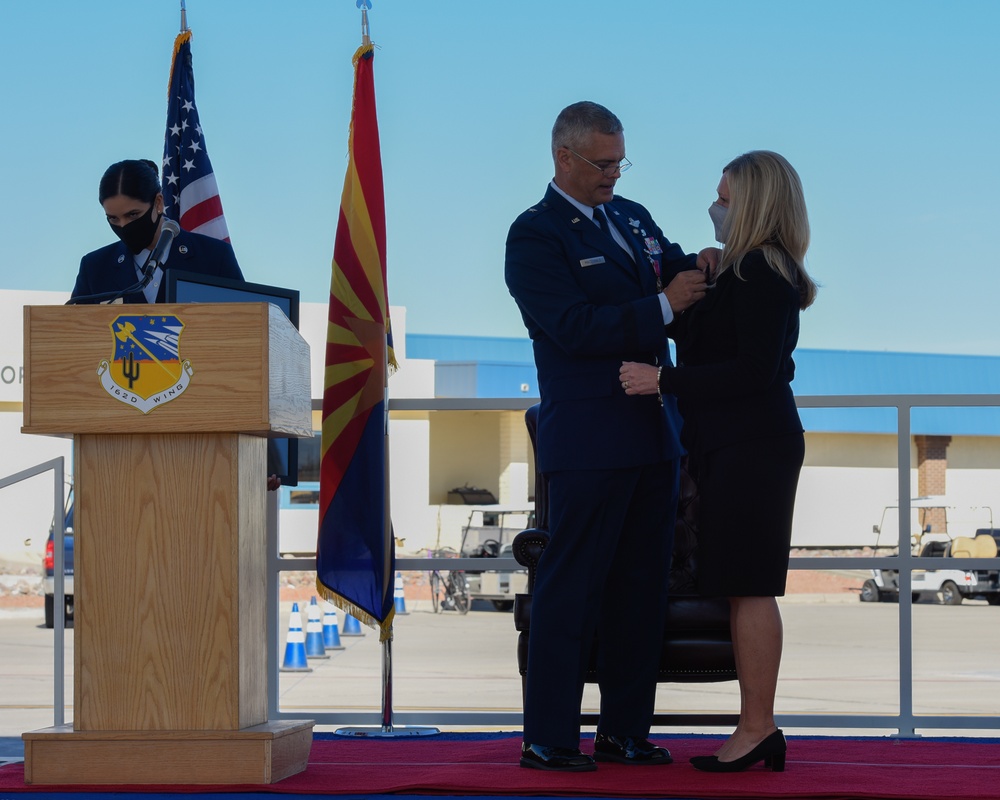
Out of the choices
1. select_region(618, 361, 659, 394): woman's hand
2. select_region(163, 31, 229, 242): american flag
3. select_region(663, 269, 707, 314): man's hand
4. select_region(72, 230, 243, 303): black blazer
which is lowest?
select_region(618, 361, 659, 394): woman's hand

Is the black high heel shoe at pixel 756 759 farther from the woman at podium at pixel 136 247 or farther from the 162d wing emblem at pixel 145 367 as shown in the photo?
the woman at podium at pixel 136 247

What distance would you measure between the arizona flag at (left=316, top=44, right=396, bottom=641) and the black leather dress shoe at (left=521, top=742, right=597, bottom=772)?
1234 mm

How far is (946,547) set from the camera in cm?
1445

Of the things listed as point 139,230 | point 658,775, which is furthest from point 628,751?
point 139,230

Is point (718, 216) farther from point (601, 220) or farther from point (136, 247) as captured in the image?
point (136, 247)

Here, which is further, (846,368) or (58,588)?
(846,368)

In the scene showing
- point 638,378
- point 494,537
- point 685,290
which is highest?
point 685,290

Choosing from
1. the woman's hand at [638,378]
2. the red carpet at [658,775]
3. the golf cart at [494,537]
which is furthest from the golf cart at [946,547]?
the woman's hand at [638,378]

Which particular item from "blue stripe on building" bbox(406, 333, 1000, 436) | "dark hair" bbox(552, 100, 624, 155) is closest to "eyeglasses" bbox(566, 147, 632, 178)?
"dark hair" bbox(552, 100, 624, 155)

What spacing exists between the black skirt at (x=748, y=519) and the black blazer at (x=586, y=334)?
19 cm

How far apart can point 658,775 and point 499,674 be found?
22.6ft

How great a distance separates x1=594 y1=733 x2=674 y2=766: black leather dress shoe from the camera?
3.03 metres

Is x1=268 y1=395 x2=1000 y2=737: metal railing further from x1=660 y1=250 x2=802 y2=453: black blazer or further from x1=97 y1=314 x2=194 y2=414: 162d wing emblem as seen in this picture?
x1=97 y1=314 x2=194 y2=414: 162d wing emblem

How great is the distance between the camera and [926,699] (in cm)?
809
